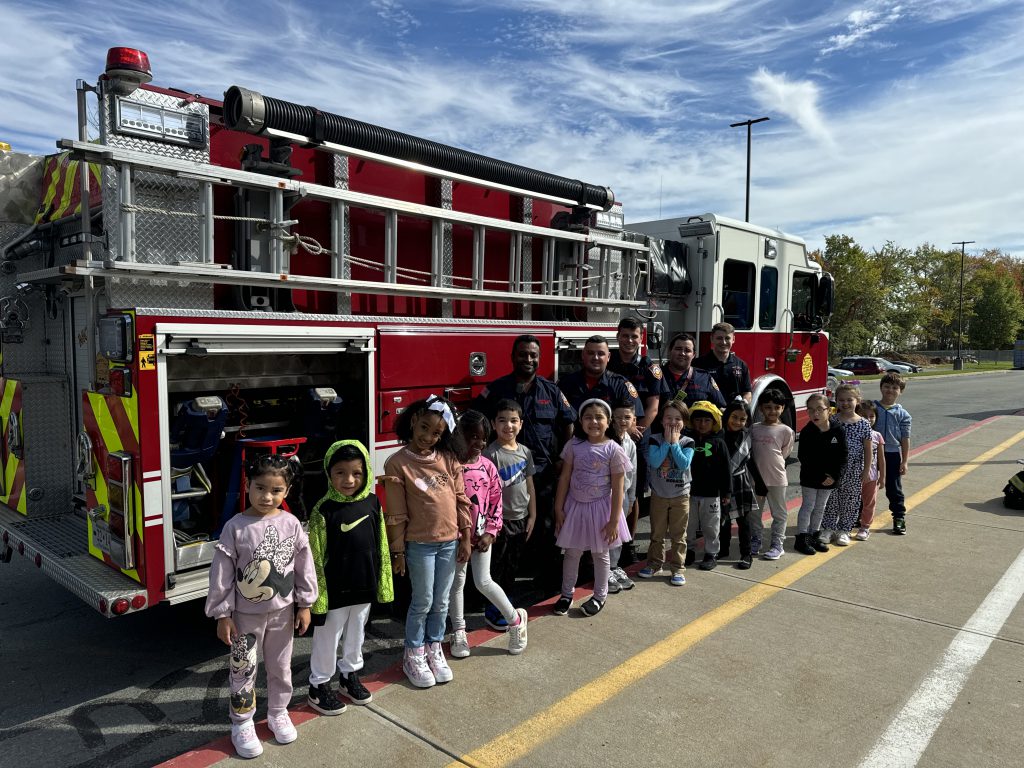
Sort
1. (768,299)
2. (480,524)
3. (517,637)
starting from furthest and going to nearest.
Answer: (768,299), (517,637), (480,524)

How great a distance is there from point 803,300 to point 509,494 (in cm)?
611

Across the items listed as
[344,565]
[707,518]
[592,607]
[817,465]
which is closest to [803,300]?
[817,465]

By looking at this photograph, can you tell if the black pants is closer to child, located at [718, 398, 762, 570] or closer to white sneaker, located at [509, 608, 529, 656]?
child, located at [718, 398, 762, 570]

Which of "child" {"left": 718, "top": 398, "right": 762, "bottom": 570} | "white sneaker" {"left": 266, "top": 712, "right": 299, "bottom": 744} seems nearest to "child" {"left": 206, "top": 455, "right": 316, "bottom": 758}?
"white sneaker" {"left": 266, "top": 712, "right": 299, "bottom": 744}

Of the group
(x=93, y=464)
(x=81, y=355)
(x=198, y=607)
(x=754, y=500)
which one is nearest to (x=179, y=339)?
(x=93, y=464)

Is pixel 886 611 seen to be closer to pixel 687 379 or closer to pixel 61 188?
pixel 687 379

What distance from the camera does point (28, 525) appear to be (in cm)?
432

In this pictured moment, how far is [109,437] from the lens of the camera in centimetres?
358

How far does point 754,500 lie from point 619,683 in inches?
94.7

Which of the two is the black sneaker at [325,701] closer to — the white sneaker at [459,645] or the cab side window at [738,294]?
the white sneaker at [459,645]

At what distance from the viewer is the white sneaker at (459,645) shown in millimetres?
3879

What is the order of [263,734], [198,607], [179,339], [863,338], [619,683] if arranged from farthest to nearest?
[863,338], [198,607], [619,683], [179,339], [263,734]

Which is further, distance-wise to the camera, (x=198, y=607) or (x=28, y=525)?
(x=198, y=607)

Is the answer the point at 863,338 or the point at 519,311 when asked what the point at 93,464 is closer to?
the point at 519,311
